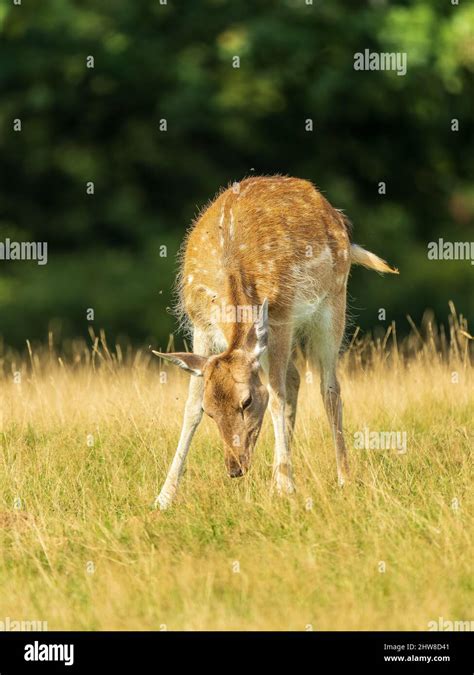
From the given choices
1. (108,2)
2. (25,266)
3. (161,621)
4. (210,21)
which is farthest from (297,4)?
(161,621)

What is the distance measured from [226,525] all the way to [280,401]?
3.28 ft

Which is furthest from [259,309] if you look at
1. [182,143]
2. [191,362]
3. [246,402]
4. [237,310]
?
[182,143]

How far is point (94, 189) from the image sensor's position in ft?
70.3

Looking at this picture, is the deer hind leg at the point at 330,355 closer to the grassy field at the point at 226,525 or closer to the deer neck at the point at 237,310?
the grassy field at the point at 226,525

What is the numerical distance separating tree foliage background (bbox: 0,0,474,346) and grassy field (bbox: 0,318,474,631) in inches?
445

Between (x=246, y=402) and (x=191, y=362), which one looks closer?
(x=246, y=402)

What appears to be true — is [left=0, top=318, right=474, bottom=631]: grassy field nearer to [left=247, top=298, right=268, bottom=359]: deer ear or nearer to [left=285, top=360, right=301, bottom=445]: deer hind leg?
[left=285, top=360, right=301, bottom=445]: deer hind leg

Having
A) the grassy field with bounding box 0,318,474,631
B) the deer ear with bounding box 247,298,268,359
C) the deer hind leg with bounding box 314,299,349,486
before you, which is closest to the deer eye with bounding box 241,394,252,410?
the deer ear with bounding box 247,298,268,359

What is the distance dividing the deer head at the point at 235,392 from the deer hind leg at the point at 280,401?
42 centimetres

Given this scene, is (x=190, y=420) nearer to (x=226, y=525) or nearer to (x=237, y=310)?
(x=237, y=310)

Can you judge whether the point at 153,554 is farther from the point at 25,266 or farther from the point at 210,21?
the point at 25,266

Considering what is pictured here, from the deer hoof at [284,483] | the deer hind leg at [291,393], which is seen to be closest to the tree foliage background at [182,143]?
the deer hind leg at [291,393]

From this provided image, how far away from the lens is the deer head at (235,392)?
271 inches

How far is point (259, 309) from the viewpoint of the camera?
7.35 metres
